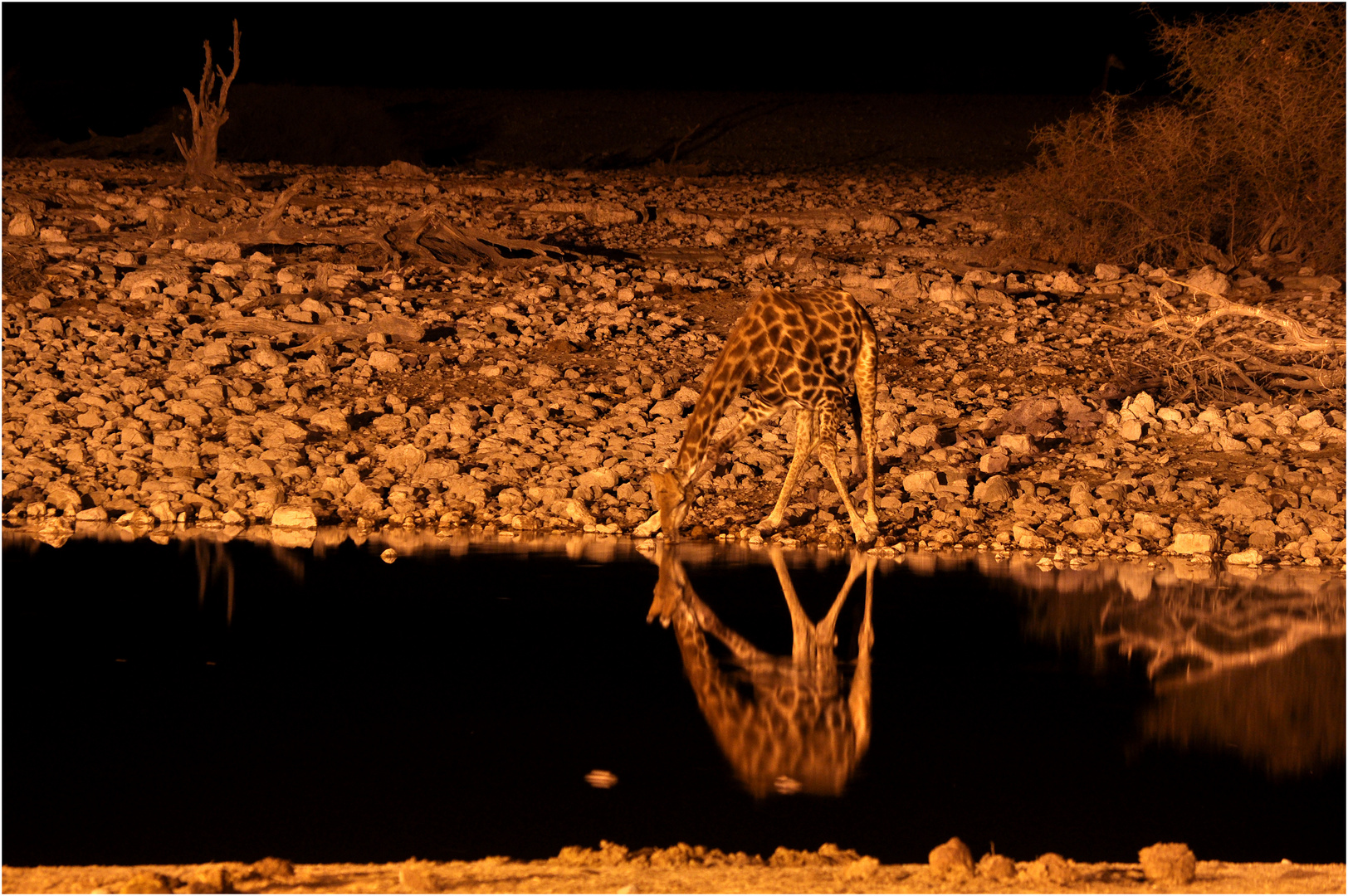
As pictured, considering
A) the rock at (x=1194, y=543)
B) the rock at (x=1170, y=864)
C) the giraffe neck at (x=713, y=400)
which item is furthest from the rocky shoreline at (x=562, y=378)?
the rock at (x=1170, y=864)

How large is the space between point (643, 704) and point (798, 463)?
10.6 ft

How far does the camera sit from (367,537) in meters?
9.12

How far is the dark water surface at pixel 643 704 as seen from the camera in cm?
503

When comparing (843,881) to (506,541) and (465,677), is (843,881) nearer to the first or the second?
(465,677)

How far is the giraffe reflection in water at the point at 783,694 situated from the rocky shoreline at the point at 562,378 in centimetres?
173

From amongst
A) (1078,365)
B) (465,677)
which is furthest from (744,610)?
(1078,365)

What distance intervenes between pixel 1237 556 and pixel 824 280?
5989 mm

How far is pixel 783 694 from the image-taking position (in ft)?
21.2

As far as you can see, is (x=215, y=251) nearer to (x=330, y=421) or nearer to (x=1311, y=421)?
(x=330, y=421)

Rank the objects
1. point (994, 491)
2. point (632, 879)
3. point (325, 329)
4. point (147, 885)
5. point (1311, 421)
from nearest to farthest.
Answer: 1. point (147, 885)
2. point (632, 879)
3. point (994, 491)
4. point (1311, 421)
5. point (325, 329)

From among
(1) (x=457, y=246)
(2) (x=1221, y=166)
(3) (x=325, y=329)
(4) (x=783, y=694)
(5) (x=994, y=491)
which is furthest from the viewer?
(2) (x=1221, y=166)

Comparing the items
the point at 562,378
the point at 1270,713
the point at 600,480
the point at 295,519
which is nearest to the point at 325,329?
the point at 562,378

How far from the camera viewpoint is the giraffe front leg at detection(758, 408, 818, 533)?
924 centimetres

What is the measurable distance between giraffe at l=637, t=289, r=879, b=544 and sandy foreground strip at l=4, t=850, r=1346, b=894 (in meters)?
4.51
